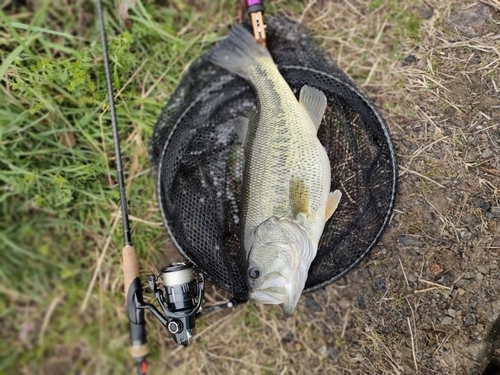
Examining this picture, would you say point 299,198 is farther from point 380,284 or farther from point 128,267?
point 128,267

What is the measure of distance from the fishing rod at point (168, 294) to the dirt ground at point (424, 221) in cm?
48

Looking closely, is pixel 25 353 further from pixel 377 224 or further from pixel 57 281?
pixel 377 224

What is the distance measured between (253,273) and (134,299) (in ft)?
2.24

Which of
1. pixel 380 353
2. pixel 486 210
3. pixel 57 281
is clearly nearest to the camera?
pixel 486 210

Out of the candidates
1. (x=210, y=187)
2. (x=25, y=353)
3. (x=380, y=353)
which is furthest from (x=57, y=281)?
(x=380, y=353)

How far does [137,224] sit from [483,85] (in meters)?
2.13

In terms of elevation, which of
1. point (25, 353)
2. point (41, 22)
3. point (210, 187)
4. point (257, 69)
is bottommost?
point (25, 353)

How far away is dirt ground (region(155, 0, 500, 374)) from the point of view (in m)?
2.17

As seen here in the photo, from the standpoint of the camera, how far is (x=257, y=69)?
228cm

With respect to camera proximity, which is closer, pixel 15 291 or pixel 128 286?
pixel 128 286

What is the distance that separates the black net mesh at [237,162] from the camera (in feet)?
7.54

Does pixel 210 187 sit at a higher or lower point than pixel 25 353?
higher

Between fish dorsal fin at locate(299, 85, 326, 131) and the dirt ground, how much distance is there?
0.46 m

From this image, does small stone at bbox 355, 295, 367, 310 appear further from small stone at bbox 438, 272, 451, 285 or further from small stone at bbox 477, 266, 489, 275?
small stone at bbox 477, 266, 489, 275
